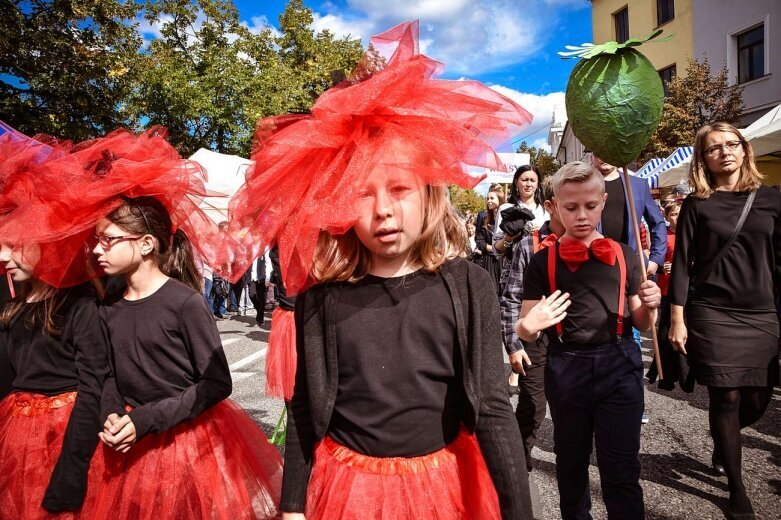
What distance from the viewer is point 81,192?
2275 millimetres

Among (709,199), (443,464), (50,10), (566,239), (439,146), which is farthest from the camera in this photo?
(50,10)

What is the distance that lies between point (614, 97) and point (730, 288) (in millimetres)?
1606

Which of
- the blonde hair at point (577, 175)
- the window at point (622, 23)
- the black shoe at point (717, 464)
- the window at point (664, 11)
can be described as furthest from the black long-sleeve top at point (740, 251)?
the window at point (622, 23)

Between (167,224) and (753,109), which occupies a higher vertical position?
(753,109)

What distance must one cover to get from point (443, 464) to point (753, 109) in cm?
1959

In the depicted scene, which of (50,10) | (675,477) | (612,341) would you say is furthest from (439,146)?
(50,10)

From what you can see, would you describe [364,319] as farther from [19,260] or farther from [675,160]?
[675,160]

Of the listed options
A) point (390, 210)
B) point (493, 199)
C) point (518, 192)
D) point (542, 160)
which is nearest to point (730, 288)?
point (518, 192)

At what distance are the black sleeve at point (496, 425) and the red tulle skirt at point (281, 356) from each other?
3.01 metres

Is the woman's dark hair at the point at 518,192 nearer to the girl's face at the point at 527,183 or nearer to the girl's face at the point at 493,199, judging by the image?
the girl's face at the point at 527,183

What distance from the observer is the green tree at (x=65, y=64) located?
931cm

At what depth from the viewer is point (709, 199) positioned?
308 cm

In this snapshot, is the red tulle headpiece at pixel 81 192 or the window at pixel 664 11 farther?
the window at pixel 664 11

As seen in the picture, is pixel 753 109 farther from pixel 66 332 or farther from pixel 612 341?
pixel 66 332
